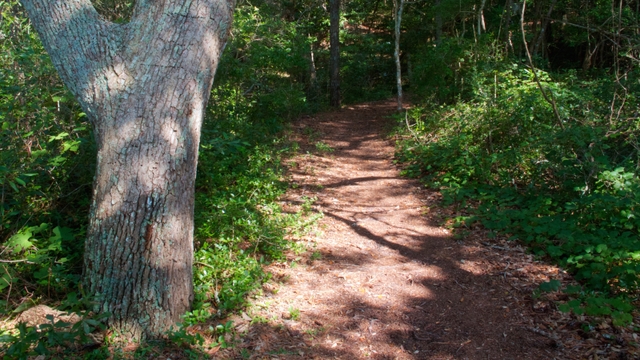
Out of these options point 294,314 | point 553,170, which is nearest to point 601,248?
point 553,170

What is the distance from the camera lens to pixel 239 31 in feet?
34.1

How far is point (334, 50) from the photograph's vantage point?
624 inches

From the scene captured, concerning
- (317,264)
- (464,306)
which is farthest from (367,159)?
(464,306)

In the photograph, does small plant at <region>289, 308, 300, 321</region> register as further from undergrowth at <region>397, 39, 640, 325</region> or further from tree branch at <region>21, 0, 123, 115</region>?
tree branch at <region>21, 0, 123, 115</region>

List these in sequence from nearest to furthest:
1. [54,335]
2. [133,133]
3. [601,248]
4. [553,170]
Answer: [54,335] < [133,133] < [601,248] < [553,170]

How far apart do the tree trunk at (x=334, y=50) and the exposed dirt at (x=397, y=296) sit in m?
10.0

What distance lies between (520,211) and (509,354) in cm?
256

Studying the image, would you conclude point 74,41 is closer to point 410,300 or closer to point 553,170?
point 410,300

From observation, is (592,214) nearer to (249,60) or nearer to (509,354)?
(509,354)

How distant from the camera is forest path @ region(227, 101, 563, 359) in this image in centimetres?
376

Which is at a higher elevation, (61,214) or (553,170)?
(553,170)

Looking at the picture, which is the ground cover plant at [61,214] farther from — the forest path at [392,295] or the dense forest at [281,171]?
the forest path at [392,295]

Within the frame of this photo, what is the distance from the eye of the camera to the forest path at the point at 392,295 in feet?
12.3

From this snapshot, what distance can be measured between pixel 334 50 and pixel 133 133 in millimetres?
13269
